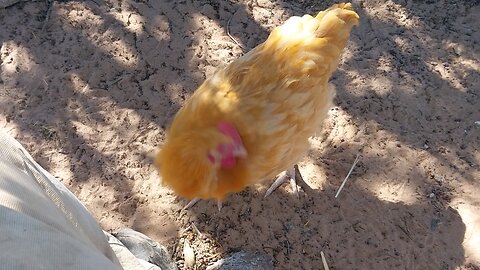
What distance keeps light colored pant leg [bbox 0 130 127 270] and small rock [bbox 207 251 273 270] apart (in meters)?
1.41

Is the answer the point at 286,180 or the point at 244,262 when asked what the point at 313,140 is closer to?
the point at 286,180

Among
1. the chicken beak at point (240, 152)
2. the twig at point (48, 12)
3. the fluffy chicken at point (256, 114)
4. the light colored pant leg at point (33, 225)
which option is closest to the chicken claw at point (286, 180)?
the fluffy chicken at point (256, 114)

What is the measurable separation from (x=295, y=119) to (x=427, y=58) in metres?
1.82

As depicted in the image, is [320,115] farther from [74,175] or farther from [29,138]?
[29,138]

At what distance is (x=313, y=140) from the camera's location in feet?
12.8

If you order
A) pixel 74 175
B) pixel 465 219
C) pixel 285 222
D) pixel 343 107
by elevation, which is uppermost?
pixel 343 107

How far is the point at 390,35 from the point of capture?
4.39 metres

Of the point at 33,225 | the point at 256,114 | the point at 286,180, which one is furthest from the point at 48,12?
the point at 33,225

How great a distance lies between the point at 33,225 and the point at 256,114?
168 centimetres

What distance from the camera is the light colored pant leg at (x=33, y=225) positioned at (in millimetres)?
1418

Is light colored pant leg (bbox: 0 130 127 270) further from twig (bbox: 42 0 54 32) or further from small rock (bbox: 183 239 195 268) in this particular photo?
twig (bbox: 42 0 54 32)

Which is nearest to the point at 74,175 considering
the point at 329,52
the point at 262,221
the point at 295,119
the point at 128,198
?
the point at 128,198

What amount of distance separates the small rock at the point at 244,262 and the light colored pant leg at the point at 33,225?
1412mm

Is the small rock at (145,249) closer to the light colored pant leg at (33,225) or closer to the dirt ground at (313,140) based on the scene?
the dirt ground at (313,140)
